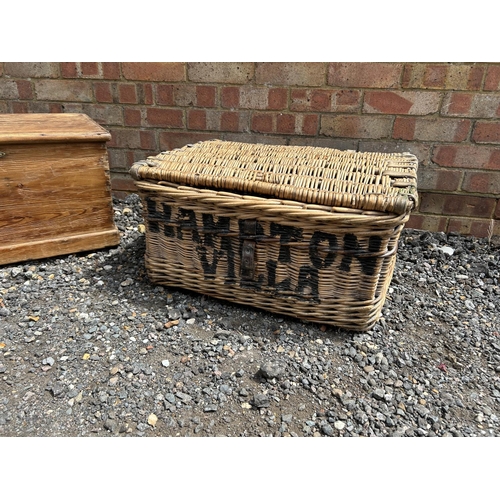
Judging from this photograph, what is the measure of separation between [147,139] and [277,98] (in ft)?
2.81

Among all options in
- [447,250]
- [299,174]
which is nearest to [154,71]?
[299,174]

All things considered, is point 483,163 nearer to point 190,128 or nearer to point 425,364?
point 425,364

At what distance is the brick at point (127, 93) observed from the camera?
2.49 m

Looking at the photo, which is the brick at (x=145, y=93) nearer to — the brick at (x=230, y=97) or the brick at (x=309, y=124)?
the brick at (x=230, y=97)

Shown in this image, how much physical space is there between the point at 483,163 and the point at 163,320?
1.87 m

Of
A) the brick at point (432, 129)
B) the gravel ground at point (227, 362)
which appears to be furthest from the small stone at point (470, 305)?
the brick at point (432, 129)

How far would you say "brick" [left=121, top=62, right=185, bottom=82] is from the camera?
2389 mm

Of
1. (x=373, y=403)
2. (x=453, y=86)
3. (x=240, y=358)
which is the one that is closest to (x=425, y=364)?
(x=373, y=403)

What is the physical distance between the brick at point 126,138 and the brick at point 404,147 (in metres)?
1.37

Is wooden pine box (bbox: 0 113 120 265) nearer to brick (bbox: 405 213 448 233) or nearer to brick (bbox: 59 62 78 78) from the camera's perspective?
brick (bbox: 59 62 78 78)

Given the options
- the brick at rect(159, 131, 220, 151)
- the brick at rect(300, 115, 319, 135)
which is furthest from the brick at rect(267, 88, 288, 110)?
the brick at rect(159, 131, 220, 151)

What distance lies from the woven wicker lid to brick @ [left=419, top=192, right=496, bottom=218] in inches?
22.8

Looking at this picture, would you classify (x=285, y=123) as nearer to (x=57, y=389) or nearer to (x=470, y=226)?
(x=470, y=226)

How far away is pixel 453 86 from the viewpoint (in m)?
2.13
